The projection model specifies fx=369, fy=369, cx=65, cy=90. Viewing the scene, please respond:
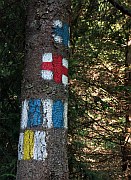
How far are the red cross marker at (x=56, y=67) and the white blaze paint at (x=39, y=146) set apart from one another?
1.14ft

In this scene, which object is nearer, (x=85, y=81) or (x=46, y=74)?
(x=46, y=74)

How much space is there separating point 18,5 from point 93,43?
2430 millimetres

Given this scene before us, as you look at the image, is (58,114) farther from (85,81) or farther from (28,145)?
(85,81)

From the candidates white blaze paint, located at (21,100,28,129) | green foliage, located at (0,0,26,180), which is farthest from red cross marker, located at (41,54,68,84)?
green foliage, located at (0,0,26,180)

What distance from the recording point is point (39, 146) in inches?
85.0

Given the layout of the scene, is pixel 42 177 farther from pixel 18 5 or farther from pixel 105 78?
pixel 105 78

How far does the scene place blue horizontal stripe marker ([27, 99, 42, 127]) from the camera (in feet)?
7.17

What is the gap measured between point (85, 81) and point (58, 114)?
3.73 m

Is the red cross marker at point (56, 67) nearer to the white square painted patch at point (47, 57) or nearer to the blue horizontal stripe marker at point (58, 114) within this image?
the white square painted patch at point (47, 57)

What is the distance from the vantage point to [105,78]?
6.79 m

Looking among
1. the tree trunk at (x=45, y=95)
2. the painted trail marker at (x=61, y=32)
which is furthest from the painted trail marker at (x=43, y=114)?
the painted trail marker at (x=61, y=32)

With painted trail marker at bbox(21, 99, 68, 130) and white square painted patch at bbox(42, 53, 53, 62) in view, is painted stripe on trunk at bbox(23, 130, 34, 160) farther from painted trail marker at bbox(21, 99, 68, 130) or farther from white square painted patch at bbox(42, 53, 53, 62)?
white square painted patch at bbox(42, 53, 53, 62)

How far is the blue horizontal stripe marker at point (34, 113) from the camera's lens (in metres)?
2.19

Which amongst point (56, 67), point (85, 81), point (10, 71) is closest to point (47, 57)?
point (56, 67)
